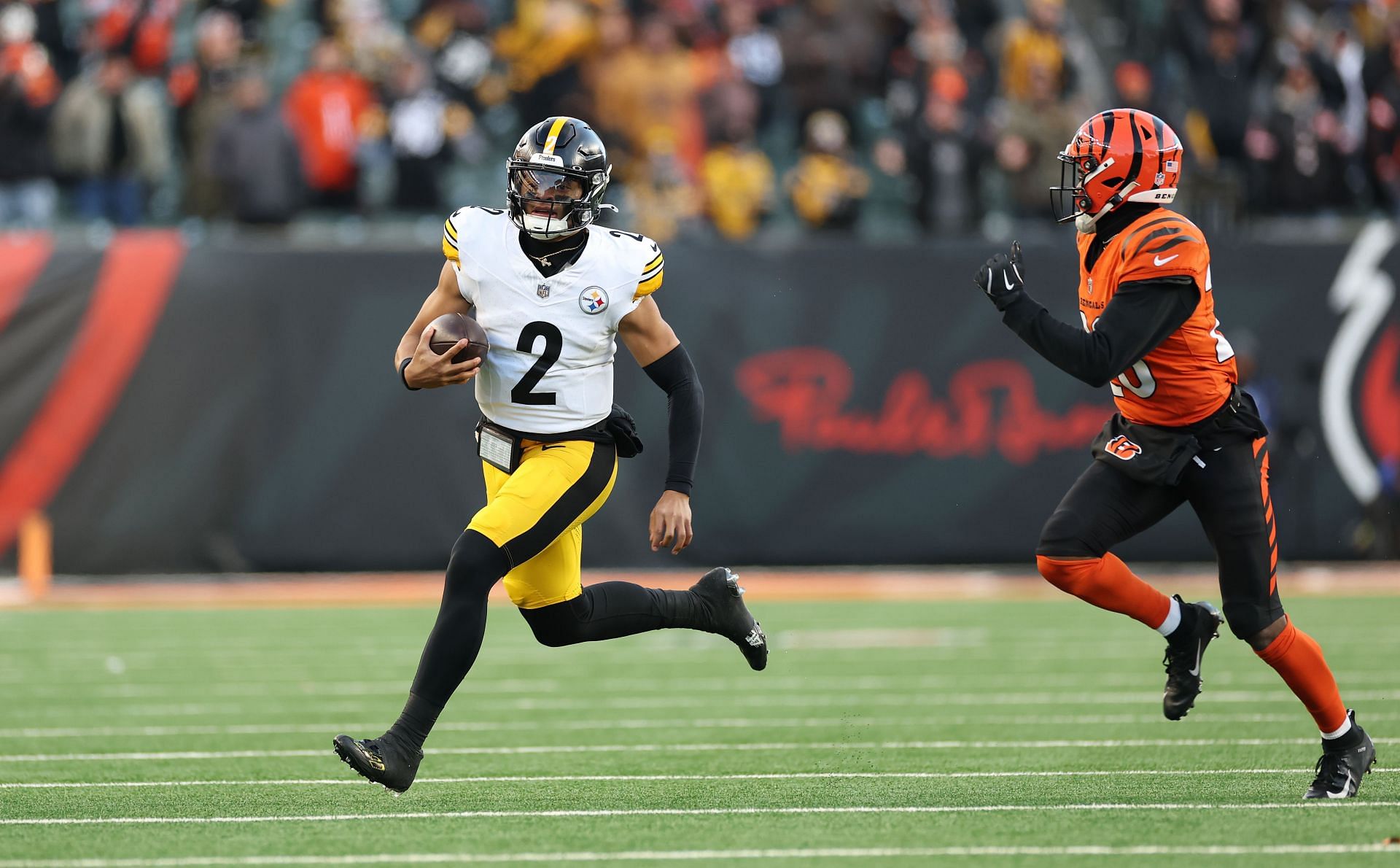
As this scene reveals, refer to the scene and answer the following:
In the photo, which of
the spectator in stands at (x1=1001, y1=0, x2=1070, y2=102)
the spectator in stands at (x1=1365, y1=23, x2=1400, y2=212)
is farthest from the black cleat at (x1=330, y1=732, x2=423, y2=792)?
the spectator in stands at (x1=1365, y1=23, x2=1400, y2=212)

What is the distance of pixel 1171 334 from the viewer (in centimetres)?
554

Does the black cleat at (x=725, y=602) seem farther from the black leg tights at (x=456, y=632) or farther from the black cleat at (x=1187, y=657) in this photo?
the black cleat at (x=1187, y=657)

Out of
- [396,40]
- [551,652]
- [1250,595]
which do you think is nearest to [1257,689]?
[1250,595]

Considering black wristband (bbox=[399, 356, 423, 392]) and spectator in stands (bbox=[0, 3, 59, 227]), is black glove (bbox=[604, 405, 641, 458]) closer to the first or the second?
black wristband (bbox=[399, 356, 423, 392])

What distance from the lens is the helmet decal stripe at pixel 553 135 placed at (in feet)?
18.6

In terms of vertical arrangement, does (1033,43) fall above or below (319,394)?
above

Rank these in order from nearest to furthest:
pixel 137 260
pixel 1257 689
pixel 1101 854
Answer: pixel 1101 854 < pixel 1257 689 < pixel 137 260

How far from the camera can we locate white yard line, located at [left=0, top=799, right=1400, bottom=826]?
5.10 metres

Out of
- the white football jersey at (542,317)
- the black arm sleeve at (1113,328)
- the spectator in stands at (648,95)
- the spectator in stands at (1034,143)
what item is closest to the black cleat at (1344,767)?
the black arm sleeve at (1113,328)

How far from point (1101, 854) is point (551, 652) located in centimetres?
556

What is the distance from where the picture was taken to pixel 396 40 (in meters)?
14.6

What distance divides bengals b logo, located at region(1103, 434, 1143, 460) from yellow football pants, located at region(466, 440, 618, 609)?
4.85 feet

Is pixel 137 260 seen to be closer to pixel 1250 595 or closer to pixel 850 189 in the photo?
pixel 850 189

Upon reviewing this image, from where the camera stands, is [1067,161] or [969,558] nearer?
[1067,161]
